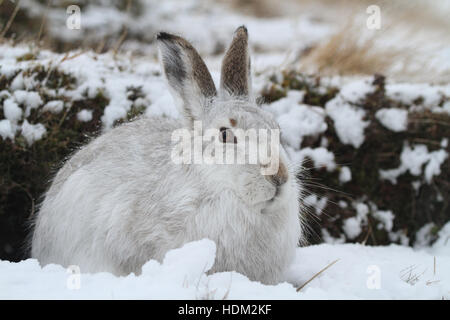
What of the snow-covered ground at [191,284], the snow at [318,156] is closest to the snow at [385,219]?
the snow at [318,156]

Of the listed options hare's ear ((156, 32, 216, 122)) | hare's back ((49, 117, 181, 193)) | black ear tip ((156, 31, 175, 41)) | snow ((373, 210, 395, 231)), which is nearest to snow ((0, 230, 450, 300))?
hare's back ((49, 117, 181, 193))

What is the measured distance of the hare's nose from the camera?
258cm

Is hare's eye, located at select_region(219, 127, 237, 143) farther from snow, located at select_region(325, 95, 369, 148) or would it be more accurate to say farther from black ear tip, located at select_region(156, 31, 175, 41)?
snow, located at select_region(325, 95, 369, 148)

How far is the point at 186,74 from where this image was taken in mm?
3141

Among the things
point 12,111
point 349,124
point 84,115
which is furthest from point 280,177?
point 12,111

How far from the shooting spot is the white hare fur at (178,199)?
2799 millimetres

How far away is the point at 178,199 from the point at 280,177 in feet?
2.35

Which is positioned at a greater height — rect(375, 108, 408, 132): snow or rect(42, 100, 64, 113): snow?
rect(42, 100, 64, 113): snow

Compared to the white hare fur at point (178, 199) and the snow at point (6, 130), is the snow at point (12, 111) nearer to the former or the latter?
the snow at point (6, 130)

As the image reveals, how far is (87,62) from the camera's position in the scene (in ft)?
17.1

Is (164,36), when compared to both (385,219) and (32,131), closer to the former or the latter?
(32,131)
